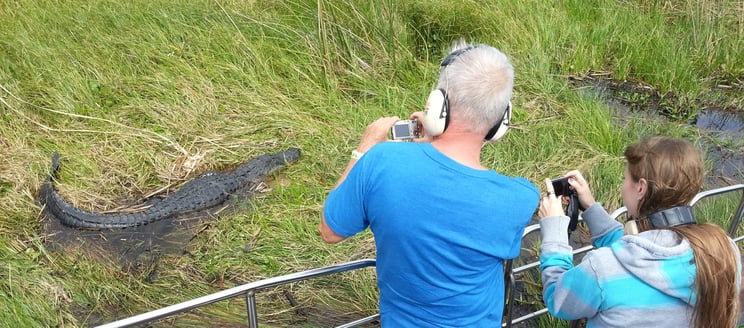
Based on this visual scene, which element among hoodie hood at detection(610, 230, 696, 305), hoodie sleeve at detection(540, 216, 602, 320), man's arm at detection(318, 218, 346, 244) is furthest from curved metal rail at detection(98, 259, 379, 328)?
hoodie hood at detection(610, 230, 696, 305)

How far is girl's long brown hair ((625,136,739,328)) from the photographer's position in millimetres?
1458

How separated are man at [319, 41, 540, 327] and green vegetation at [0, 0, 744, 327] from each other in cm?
156

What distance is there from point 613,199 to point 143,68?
3750 mm

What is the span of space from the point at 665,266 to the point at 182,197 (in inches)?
133

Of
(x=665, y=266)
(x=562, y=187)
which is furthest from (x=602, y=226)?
(x=665, y=266)

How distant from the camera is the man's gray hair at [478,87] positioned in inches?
54.7

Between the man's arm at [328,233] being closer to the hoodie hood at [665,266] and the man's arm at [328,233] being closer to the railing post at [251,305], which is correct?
the railing post at [251,305]

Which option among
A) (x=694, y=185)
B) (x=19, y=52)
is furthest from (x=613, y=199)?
(x=19, y=52)

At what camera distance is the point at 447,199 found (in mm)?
1374

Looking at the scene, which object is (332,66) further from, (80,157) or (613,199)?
(613,199)

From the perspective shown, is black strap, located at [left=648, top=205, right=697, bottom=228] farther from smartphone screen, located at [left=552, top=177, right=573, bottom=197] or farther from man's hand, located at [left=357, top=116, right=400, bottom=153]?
man's hand, located at [left=357, top=116, right=400, bottom=153]

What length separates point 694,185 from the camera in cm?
155

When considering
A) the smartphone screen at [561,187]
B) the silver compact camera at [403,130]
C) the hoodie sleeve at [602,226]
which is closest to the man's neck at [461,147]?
the silver compact camera at [403,130]

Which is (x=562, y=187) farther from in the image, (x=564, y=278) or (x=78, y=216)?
(x=78, y=216)
